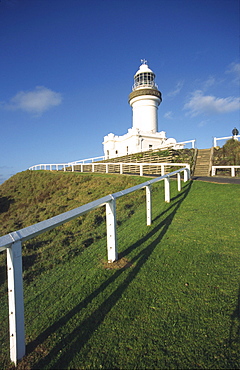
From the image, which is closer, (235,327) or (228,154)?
(235,327)

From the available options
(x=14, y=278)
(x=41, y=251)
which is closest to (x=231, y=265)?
(x=14, y=278)

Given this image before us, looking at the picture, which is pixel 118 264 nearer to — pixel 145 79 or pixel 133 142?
pixel 133 142

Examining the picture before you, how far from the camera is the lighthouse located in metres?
33.9

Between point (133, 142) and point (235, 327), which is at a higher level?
point (133, 142)

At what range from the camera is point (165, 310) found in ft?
6.28

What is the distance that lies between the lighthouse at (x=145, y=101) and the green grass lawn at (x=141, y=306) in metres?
31.8

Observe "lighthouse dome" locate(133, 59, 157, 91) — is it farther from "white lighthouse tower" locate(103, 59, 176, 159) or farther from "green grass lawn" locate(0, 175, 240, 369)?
"green grass lawn" locate(0, 175, 240, 369)

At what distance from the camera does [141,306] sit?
6.51 ft

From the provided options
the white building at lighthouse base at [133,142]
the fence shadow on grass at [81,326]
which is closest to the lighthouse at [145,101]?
the white building at lighthouse base at [133,142]

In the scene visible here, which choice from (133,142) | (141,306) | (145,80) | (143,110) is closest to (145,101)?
(143,110)

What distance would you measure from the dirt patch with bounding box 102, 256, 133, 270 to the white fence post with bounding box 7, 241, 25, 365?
1.40 meters

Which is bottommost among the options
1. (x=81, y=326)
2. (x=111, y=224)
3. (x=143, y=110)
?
(x=81, y=326)

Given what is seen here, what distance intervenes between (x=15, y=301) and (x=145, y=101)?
36.2m

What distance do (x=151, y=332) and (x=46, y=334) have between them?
90cm
